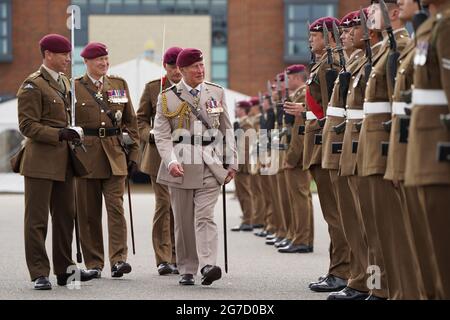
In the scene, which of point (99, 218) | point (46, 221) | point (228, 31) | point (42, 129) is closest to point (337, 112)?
point (42, 129)

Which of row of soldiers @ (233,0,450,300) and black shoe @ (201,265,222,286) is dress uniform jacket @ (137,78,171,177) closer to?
row of soldiers @ (233,0,450,300)

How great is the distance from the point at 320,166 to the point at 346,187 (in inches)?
55.3

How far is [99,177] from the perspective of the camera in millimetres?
11609

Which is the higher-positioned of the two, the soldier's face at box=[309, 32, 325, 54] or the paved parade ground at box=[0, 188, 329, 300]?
the soldier's face at box=[309, 32, 325, 54]

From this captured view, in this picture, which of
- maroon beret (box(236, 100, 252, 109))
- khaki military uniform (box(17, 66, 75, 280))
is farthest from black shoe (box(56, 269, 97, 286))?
maroon beret (box(236, 100, 252, 109))

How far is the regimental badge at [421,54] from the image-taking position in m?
6.66

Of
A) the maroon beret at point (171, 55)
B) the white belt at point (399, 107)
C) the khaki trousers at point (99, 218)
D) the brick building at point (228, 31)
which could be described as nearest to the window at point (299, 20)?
the brick building at point (228, 31)

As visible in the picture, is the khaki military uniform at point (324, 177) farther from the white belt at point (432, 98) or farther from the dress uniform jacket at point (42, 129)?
the white belt at point (432, 98)

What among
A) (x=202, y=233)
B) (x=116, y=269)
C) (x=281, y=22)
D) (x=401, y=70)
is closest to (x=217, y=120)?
(x=202, y=233)

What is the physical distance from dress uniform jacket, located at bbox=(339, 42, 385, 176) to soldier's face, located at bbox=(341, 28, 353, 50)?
32.6 inches

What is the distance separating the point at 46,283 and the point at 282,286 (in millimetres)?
2086

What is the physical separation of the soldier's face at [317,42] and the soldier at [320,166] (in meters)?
0.15

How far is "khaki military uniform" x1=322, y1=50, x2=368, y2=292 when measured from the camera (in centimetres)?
944

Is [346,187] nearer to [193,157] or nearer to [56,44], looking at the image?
[193,157]
